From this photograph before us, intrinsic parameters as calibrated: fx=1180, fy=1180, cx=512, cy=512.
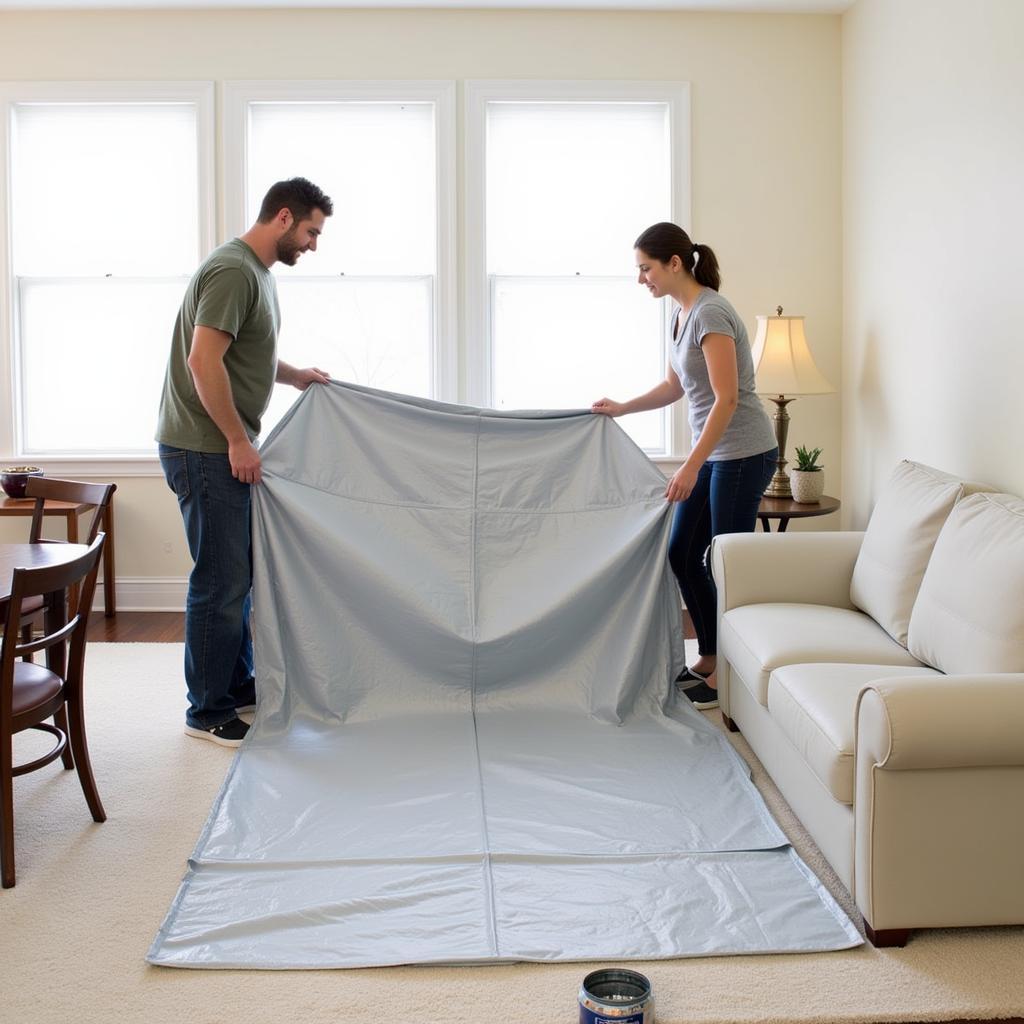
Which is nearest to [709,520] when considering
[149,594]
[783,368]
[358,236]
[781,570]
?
[781,570]

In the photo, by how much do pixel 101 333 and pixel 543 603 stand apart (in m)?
2.92

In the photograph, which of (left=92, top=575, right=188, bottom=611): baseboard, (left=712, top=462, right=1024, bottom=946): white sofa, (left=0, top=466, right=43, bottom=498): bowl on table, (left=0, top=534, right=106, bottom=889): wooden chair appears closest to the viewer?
(left=712, top=462, right=1024, bottom=946): white sofa

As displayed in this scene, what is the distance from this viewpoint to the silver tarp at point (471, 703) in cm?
256

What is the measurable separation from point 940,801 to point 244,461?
6.90ft

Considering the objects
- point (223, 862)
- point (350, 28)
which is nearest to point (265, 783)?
point (223, 862)

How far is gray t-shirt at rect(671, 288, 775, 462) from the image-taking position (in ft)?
11.9

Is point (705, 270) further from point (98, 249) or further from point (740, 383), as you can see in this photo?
point (98, 249)

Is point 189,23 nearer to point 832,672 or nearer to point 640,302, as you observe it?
point 640,302

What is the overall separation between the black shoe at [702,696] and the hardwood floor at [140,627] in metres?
1.05

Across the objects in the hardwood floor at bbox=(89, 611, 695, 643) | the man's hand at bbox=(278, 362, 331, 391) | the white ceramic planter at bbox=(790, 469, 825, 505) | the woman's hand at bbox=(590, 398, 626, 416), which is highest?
the man's hand at bbox=(278, 362, 331, 391)

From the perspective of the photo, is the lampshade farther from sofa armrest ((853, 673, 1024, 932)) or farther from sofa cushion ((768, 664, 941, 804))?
sofa armrest ((853, 673, 1024, 932))

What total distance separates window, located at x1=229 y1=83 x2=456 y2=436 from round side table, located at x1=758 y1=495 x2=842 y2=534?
154 cm

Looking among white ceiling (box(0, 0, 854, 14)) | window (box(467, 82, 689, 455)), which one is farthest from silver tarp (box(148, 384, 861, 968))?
white ceiling (box(0, 0, 854, 14))

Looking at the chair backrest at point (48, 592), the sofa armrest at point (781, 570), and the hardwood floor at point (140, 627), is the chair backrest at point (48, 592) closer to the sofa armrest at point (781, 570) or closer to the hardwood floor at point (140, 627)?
the sofa armrest at point (781, 570)
